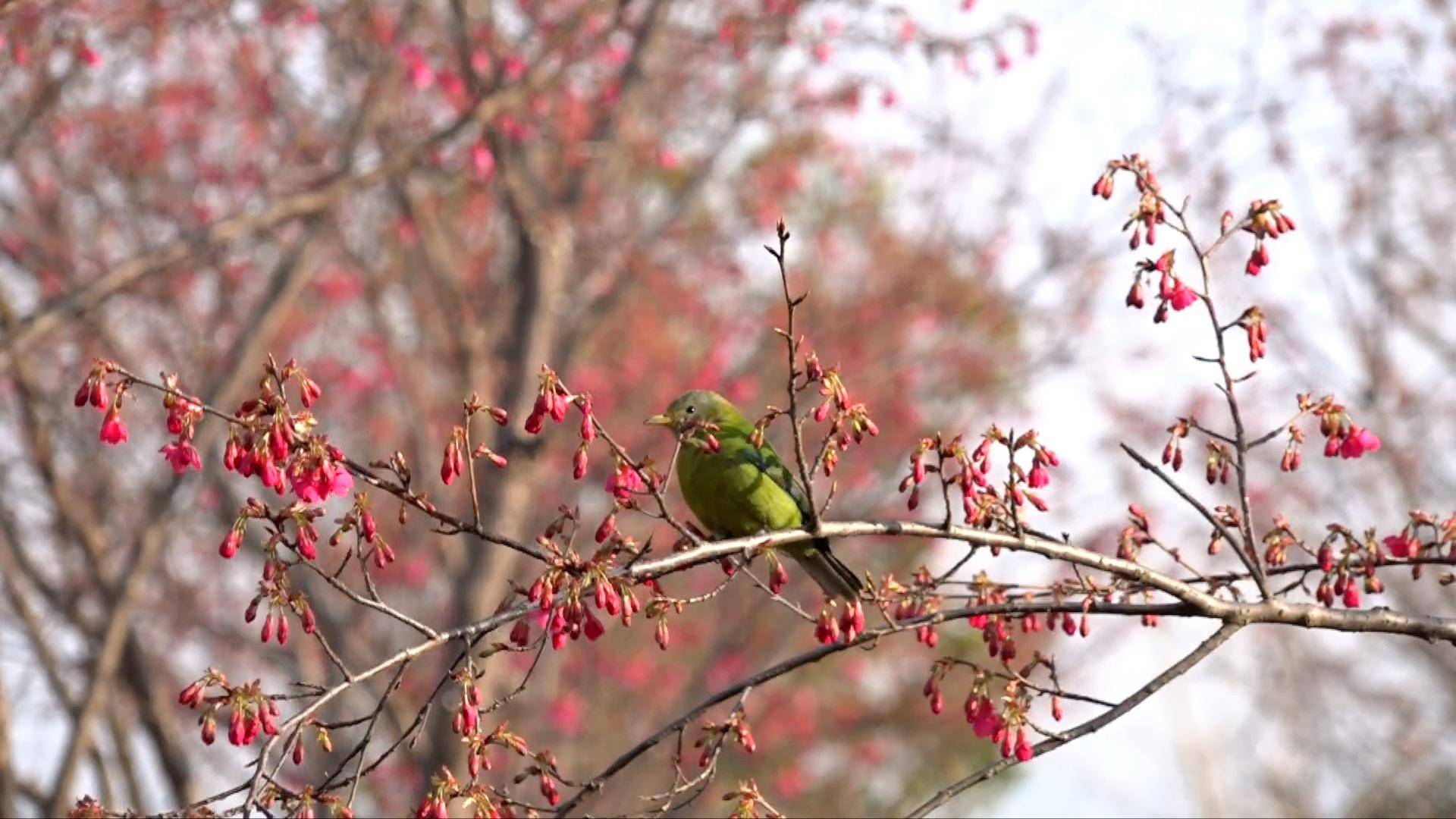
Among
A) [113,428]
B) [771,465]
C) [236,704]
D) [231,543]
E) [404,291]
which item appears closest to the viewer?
[236,704]

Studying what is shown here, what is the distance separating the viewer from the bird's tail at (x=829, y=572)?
4.15m

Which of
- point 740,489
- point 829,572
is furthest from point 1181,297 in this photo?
point 740,489

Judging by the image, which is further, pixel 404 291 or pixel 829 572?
pixel 404 291

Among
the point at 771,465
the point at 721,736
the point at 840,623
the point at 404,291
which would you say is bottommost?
the point at 721,736

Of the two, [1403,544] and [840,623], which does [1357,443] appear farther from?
[840,623]

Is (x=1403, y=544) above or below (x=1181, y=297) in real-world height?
below

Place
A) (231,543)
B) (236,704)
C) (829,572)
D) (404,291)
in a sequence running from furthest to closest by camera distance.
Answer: (404,291)
(829,572)
(231,543)
(236,704)

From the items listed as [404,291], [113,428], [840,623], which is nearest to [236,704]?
[113,428]

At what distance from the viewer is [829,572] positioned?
14.2 ft

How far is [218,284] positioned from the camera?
9852 mm

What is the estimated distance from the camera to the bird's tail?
415 cm

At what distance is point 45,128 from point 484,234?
16.3 ft

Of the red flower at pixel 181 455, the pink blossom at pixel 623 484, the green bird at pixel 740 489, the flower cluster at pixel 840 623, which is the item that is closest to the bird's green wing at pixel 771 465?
the green bird at pixel 740 489

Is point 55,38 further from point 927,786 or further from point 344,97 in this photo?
point 927,786
